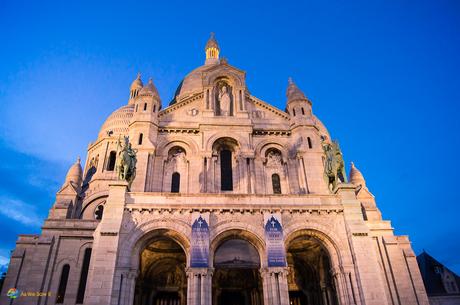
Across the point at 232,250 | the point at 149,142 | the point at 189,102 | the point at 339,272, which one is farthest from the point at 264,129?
the point at 339,272

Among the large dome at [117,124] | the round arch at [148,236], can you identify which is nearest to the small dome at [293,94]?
the round arch at [148,236]

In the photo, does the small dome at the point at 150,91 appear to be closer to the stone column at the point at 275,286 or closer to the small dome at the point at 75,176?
the small dome at the point at 75,176

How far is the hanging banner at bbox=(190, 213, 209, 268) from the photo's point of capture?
1850cm

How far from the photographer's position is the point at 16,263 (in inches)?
1030

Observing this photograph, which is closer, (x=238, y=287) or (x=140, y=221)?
(x=140, y=221)

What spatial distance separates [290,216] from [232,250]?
3.96 meters

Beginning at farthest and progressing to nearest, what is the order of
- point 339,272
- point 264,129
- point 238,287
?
point 264,129, point 238,287, point 339,272

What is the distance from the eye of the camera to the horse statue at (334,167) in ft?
74.9

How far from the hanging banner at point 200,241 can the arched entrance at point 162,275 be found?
4.36 meters

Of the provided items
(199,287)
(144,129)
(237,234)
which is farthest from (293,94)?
(199,287)

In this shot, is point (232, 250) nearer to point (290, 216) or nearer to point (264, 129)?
point (290, 216)

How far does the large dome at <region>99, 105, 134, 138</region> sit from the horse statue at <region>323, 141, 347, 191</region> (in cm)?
2440

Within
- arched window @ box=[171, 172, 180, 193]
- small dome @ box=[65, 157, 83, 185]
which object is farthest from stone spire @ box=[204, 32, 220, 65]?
arched window @ box=[171, 172, 180, 193]

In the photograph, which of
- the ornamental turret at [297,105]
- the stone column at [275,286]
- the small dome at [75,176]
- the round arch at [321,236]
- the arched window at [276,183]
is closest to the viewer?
the stone column at [275,286]
